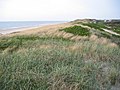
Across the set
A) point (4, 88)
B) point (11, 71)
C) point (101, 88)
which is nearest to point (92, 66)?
point (101, 88)

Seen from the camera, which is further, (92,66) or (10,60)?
(92,66)

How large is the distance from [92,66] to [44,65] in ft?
4.49

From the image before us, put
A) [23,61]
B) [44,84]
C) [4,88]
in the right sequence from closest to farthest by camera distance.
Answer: [4,88]
[44,84]
[23,61]

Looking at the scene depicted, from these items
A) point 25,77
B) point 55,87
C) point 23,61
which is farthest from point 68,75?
point 23,61

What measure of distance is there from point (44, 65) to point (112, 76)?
182 centimetres

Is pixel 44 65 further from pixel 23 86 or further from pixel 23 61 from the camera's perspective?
pixel 23 86

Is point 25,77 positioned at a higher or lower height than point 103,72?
higher

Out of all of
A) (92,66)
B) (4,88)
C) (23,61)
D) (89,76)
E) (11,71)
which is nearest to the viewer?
(4,88)

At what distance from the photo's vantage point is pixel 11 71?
205 inches

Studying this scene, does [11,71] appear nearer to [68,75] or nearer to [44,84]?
[44,84]

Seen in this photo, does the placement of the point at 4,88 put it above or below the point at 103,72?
above

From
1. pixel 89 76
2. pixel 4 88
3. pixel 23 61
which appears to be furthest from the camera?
pixel 23 61

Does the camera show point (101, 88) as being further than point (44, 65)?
No

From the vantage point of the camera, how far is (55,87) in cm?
474
